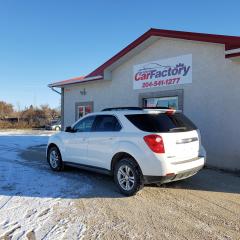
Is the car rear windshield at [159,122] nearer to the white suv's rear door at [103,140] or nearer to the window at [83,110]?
the white suv's rear door at [103,140]

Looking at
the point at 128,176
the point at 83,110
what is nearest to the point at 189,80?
the point at 128,176

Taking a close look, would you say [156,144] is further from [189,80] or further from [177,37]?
[177,37]

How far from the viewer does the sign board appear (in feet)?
37.4

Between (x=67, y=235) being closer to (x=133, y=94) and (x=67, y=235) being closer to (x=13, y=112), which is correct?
(x=133, y=94)

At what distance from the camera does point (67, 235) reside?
189 inches

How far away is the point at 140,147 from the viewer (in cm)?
666

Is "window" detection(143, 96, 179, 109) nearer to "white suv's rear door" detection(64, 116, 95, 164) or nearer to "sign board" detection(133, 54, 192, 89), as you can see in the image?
"sign board" detection(133, 54, 192, 89)

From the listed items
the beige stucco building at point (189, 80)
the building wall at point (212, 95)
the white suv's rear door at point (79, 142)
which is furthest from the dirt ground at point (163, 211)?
the beige stucco building at point (189, 80)

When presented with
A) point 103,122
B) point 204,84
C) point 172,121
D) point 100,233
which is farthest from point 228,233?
point 204,84

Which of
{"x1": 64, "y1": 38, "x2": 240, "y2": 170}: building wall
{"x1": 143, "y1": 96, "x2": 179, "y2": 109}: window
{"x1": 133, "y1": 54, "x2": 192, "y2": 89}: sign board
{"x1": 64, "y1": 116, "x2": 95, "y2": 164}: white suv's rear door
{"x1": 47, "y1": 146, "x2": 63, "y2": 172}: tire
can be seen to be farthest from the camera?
{"x1": 143, "y1": 96, "x2": 179, "y2": 109}: window

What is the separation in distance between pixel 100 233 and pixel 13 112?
2677 inches

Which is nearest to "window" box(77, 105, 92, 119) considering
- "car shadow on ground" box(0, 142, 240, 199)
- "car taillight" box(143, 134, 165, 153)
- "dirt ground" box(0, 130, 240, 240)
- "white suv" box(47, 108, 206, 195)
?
"car shadow on ground" box(0, 142, 240, 199)

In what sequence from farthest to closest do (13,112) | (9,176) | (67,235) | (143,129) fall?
(13,112) < (9,176) < (143,129) < (67,235)

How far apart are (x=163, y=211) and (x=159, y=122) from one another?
70.8 inches
